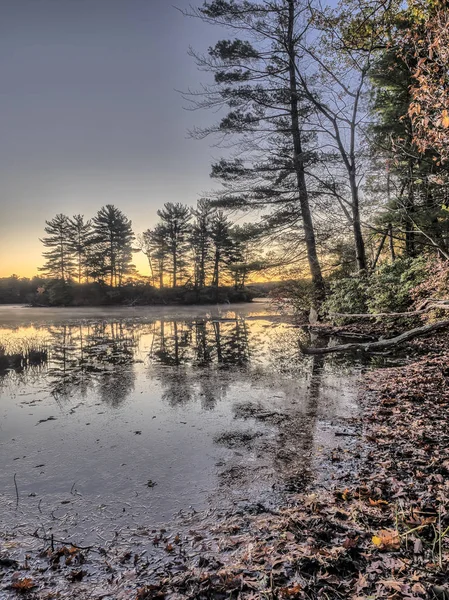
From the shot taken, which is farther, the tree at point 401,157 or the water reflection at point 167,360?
the tree at point 401,157

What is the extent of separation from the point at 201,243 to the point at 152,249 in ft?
21.5

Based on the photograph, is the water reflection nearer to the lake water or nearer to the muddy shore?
the lake water

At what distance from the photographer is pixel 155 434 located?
416 cm

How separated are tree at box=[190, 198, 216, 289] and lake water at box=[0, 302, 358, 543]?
31.7 m

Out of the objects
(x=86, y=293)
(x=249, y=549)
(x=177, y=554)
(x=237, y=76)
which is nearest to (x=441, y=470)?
(x=249, y=549)

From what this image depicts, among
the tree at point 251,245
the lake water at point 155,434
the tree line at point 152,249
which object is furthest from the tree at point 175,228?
the lake water at point 155,434

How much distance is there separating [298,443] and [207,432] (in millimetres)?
1120

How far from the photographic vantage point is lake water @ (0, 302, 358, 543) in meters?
2.78

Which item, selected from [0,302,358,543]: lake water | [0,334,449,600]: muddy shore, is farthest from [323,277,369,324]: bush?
[0,334,449,600]: muddy shore

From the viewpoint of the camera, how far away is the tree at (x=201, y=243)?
38.8 m

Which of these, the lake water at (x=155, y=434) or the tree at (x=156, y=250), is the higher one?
the tree at (x=156, y=250)

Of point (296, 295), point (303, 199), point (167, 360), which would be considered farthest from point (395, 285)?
point (167, 360)

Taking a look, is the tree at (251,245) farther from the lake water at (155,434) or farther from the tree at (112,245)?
the tree at (112,245)

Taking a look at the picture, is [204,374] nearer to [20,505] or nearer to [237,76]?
[20,505]
